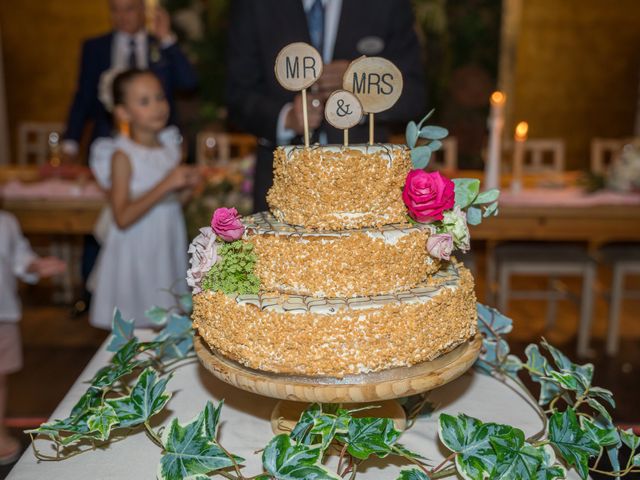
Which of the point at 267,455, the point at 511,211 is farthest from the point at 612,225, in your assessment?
the point at 267,455

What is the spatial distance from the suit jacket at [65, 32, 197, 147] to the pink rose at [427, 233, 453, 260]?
13.5 feet

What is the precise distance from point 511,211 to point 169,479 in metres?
3.40

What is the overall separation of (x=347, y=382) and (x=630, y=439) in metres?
0.60

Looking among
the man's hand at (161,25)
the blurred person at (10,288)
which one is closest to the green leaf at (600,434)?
the blurred person at (10,288)

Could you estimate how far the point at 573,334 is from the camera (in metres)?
5.16

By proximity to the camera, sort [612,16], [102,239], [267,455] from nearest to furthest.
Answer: [267,455] → [102,239] → [612,16]

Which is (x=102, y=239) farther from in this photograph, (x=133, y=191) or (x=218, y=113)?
(x=218, y=113)

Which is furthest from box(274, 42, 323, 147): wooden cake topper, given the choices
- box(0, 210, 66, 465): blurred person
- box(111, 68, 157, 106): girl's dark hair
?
box(111, 68, 157, 106): girl's dark hair

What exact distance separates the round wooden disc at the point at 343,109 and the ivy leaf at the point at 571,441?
0.77 m

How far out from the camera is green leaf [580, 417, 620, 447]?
56.2 inches

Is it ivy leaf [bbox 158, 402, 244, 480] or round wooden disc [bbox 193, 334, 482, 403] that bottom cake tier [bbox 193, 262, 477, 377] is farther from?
ivy leaf [bbox 158, 402, 244, 480]

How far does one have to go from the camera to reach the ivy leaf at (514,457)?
1.32 m

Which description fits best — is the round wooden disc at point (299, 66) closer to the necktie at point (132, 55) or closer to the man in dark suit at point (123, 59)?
the man in dark suit at point (123, 59)

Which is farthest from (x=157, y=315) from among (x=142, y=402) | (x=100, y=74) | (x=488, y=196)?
(x=100, y=74)
